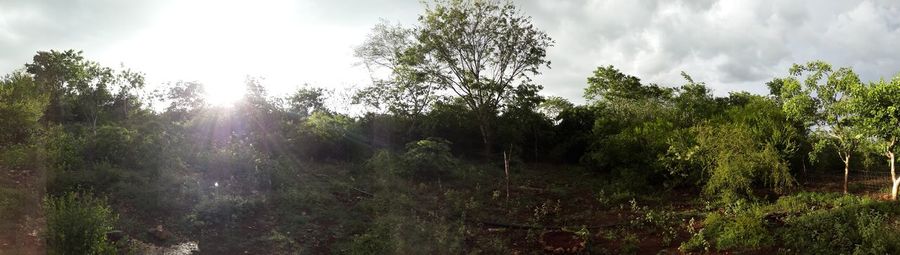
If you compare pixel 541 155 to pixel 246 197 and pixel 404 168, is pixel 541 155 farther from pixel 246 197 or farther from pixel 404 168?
pixel 246 197

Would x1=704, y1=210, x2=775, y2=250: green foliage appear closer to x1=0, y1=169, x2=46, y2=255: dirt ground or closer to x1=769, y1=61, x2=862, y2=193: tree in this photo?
x1=769, y1=61, x2=862, y2=193: tree

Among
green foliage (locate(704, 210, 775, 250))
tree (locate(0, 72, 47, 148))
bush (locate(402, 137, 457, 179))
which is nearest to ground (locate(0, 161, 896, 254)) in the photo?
green foliage (locate(704, 210, 775, 250))

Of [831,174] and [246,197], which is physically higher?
[831,174]

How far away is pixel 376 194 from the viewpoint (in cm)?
1518

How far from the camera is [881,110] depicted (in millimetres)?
12547

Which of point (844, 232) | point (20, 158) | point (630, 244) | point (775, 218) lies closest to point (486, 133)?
point (775, 218)

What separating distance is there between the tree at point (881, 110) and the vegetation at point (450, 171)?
0.05 meters

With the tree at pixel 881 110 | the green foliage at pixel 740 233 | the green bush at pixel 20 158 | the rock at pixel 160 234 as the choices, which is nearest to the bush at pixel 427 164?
the rock at pixel 160 234

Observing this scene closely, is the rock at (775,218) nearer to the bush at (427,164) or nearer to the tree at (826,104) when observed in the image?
the tree at (826,104)

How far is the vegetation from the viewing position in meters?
10.6

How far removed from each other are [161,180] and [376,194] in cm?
575

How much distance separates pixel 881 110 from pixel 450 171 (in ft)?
42.0

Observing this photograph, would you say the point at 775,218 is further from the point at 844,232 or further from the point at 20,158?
the point at 20,158

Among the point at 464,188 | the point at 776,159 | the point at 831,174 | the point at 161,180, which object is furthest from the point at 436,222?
the point at 831,174
